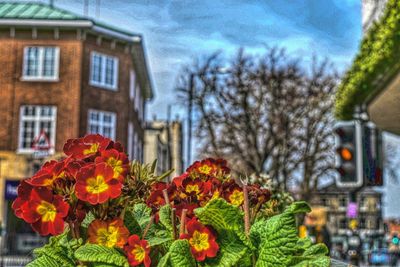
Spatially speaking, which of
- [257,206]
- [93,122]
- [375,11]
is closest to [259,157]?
[93,122]

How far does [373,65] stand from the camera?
9.81m

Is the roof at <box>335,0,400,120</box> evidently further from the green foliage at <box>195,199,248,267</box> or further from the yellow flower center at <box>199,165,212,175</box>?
the green foliage at <box>195,199,248,267</box>

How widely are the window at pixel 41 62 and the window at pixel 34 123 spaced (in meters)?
1.67

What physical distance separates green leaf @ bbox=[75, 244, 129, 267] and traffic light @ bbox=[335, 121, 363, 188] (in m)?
5.40

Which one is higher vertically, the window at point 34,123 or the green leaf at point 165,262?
the window at point 34,123

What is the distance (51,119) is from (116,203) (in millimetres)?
32206

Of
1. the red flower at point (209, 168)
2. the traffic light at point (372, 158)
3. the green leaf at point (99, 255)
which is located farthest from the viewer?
the traffic light at point (372, 158)

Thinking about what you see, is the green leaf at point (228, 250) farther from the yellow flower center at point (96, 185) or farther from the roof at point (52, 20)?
the roof at point (52, 20)

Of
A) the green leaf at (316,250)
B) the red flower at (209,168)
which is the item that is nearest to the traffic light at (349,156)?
the red flower at (209,168)

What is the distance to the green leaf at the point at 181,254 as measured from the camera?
2.12 metres

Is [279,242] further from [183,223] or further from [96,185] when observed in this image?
[96,185]

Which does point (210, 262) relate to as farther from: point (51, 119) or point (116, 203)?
point (51, 119)

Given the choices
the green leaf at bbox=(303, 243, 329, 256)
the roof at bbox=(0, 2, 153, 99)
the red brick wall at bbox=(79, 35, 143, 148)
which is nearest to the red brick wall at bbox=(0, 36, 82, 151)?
the red brick wall at bbox=(79, 35, 143, 148)

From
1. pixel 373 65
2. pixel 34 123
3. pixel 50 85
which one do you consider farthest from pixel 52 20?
pixel 373 65
